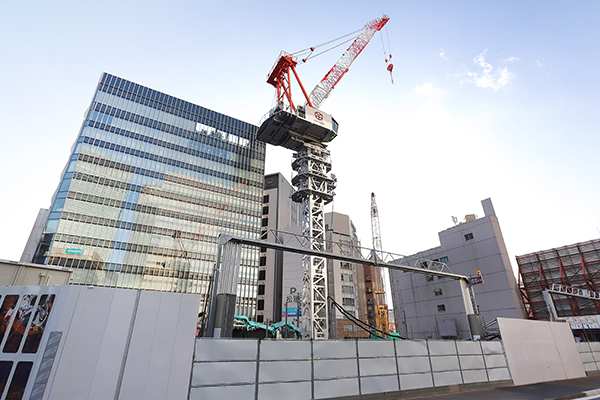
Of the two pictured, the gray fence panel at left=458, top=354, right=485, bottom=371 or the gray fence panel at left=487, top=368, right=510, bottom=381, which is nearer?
the gray fence panel at left=458, top=354, right=485, bottom=371

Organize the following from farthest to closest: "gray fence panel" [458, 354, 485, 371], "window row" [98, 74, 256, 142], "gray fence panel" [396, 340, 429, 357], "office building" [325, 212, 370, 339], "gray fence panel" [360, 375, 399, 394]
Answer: "window row" [98, 74, 256, 142] < "office building" [325, 212, 370, 339] < "gray fence panel" [458, 354, 485, 371] < "gray fence panel" [396, 340, 429, 357] < "gray fence panel" [360, 375, 399, 394]

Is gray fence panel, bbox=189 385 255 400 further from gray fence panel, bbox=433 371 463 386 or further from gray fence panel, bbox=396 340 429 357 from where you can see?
gray fence panel, bbox=433 371 463 386

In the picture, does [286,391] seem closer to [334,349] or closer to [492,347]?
[334,349]

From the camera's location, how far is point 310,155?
135 ft

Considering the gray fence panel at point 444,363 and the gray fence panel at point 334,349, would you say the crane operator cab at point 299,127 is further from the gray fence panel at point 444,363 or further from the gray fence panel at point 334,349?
the gray fence panel at point 334,349

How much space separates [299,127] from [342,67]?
19.0 metres

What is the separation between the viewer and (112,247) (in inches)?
2328

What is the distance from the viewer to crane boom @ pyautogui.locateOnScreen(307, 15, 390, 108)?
5000 centimetres

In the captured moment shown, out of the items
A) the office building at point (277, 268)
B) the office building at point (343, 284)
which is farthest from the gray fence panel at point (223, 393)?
the office building at point (343, 284)

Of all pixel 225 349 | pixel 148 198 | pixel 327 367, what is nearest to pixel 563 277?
pixel 327 367

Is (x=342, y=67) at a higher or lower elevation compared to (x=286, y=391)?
higher

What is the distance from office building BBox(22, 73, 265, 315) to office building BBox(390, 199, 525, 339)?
132 feet

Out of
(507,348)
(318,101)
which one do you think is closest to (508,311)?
(507,348)

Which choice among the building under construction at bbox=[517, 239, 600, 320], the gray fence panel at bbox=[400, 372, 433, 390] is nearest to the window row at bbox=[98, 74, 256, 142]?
the building under construction at bbox=[517, 239, 600, 320]
